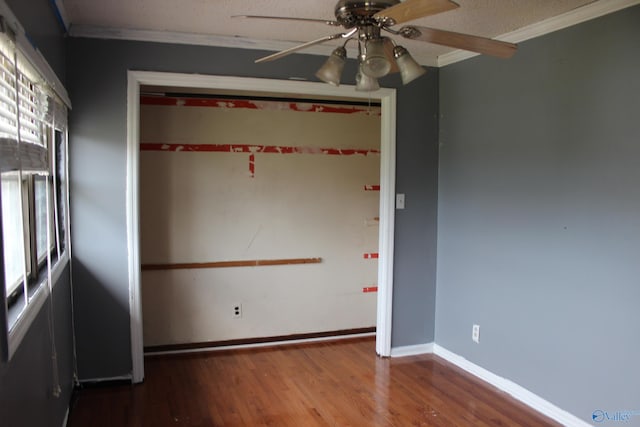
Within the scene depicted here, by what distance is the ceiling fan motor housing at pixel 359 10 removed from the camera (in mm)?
1784

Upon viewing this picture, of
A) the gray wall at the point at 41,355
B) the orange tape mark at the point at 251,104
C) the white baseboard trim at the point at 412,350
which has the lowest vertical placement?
the white baseboard trim at the point at 412,350

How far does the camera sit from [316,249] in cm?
414

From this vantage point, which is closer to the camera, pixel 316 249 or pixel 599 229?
pixel 599 229

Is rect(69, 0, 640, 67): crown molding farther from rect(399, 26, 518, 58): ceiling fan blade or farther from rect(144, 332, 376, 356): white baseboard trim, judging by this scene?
rect(144, 332, 376, 356): white baseboard trim

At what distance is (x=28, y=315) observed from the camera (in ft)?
5.59

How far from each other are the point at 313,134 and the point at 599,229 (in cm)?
231

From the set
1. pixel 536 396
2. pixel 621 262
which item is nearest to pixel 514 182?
pixel 621 262

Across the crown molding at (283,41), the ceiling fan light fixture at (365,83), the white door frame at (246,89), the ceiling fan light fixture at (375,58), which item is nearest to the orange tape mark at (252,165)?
the white door frame at (246,89)

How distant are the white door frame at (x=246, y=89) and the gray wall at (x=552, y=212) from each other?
0.45 m

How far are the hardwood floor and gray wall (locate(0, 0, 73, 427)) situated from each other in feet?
1.37

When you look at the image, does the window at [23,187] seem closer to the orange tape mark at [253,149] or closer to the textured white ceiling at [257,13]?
the textured white ceiling at [257,13]

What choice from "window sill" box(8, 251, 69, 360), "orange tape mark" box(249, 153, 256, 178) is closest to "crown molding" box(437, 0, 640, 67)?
"orange tape mark" box(249, 153, 256, 178)

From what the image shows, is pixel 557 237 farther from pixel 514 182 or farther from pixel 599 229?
pixel 514 182

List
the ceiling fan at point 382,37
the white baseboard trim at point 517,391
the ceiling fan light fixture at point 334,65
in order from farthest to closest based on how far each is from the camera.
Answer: the white baseboard trim at point 517,391, the ceiling fan light fixture at point 334,65, the ceiling fan at point 382,37
